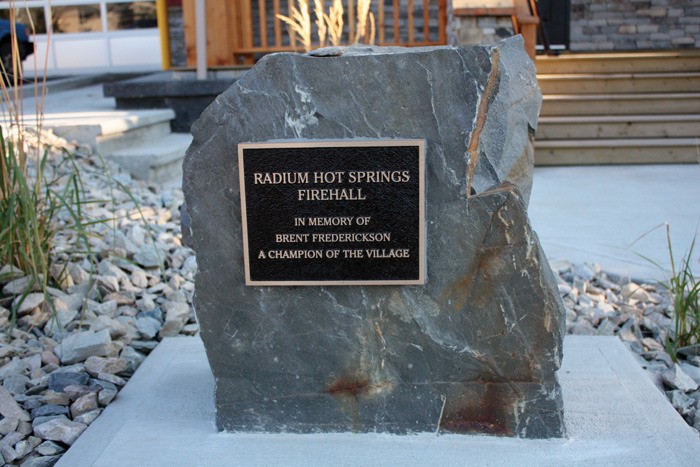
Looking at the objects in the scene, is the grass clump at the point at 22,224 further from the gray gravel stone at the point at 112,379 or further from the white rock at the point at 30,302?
the gray gravel stone at the point at 112,379

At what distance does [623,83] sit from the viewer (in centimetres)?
873

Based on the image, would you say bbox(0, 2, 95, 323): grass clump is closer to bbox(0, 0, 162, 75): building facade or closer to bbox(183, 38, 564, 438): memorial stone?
bbox(183, 38, 564, 438): memorial stone

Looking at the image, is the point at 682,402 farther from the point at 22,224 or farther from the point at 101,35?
the point at 101,35

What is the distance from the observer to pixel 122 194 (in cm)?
610

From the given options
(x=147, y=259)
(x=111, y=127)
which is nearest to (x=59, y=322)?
(x=147, y=259)

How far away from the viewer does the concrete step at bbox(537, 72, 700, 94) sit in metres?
8.66

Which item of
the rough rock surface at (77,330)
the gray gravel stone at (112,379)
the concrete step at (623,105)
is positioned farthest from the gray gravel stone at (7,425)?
the concrete step at (623,105)

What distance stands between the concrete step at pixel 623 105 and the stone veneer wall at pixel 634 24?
3.14 m

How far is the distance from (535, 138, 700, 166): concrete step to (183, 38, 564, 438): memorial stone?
5.32m

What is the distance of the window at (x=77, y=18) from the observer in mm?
15844

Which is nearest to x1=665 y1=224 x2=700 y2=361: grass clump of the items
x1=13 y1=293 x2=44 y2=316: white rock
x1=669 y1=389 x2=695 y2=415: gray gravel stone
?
x1=669 y1=389 x2=695 y2=415: gray gravel stone

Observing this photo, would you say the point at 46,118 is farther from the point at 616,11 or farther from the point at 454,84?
the point at 616,11

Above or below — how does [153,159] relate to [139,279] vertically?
above

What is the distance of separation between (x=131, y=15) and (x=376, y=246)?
14.4 m
